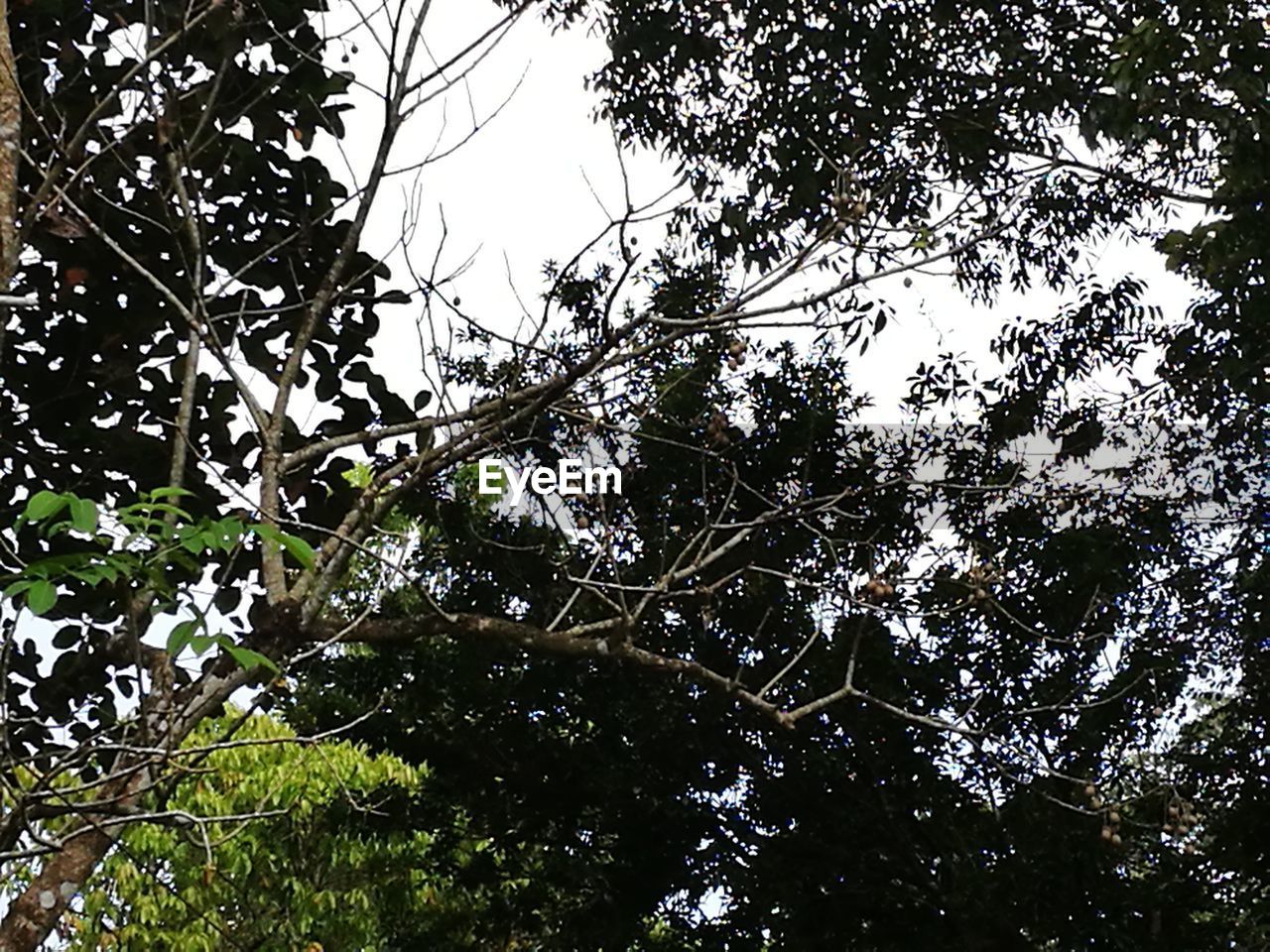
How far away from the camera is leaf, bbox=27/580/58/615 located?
257cm

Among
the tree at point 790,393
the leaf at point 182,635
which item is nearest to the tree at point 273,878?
the tree at point 790,393

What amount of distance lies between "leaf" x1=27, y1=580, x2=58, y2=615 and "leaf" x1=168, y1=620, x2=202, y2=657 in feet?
0.70

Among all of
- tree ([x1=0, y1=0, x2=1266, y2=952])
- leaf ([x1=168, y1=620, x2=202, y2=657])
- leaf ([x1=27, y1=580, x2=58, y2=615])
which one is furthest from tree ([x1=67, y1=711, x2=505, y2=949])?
leaf ([x1=27, y1=580, x2=58, y2=615])

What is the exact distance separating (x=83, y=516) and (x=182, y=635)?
294mm

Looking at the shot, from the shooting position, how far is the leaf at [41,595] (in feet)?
8.43

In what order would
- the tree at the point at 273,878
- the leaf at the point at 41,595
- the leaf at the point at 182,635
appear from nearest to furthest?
the leaf at the point at 41,595, the leaf at the point at 182,635, the tree at the point at 273,878

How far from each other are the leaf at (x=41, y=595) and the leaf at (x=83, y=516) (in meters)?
0.11

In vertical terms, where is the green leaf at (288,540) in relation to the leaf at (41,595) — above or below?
above

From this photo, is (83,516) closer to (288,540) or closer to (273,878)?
(288,540)

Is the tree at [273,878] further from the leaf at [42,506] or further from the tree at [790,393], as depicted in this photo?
the leaf at [42,506]

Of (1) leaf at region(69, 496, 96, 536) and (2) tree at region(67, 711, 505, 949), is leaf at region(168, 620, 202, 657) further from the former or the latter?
(2) tree at region(67, 711, 505, 949)

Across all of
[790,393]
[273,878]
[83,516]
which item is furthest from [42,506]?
[273,878]

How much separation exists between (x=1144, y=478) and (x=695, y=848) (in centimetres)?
321

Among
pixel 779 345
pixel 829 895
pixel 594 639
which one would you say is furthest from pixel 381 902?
pixel 594 639
